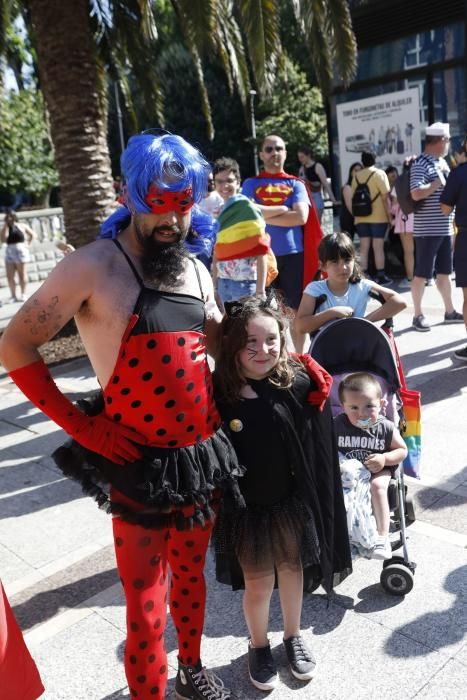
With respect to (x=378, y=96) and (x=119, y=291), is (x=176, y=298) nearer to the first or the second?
(x=119, y=291)

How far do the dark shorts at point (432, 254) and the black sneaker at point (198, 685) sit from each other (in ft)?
17.2

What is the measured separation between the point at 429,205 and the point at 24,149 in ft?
56.8

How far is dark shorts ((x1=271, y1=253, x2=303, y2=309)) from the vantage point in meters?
5.38

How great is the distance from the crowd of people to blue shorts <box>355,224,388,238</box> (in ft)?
21.5

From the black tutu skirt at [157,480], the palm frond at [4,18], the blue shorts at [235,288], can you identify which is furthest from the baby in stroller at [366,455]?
the palm frond at [4,18]

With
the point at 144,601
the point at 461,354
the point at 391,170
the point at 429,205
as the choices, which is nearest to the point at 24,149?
the point at 391,170

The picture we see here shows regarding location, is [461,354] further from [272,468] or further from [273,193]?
[272,468]

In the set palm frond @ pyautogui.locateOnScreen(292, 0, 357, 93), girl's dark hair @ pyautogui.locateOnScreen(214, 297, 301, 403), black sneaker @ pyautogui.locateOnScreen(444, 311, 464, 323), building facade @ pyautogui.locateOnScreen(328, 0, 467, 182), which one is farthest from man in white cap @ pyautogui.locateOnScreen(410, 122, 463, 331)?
girl's dark hair @ pyautogui.locateOnScreen(214, 297, 301, 403)

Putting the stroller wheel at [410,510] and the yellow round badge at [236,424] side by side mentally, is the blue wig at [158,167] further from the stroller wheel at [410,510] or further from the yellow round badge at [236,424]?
the stroller wheel at [410,510]

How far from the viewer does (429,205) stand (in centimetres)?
672

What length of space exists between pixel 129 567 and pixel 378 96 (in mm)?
10692

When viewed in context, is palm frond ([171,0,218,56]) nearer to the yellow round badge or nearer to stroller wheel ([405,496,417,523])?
stroller wheel ([405,496,417,523])

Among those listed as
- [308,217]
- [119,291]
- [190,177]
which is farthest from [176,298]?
[308,217]

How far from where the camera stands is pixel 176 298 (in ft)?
6.55
